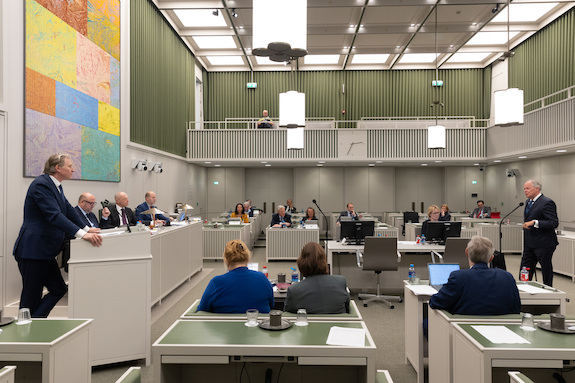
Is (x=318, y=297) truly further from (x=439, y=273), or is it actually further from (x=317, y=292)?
(x=439, y=273)

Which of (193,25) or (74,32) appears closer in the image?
(74,32)

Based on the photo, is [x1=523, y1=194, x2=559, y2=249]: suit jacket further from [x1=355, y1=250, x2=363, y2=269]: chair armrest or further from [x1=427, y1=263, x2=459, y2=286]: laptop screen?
[x1=427, y1=263, x2=459, y2=286]: laptop screen

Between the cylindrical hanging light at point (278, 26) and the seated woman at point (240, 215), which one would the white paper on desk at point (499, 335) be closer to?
the cylindrical hanging light at point (278, 26)

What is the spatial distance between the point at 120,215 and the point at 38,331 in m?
4.85

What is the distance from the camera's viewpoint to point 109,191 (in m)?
8.08

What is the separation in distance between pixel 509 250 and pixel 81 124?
1089 centimetres

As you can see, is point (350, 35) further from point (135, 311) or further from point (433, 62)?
point (135, 311)

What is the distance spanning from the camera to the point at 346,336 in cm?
249

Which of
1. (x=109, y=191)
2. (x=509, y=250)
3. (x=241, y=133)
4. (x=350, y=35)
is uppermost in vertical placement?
(x=350, y=35)

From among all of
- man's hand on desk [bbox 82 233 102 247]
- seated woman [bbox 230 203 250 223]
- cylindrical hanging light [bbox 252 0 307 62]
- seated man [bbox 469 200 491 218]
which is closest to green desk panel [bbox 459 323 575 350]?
cylindrical hanging light [bbox 252 0 307 62]

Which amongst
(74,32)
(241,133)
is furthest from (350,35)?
(74,32)

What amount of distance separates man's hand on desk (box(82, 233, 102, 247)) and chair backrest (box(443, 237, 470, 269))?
478cm

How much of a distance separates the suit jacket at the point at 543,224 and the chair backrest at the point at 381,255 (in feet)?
6.29

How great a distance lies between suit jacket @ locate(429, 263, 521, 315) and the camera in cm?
307
